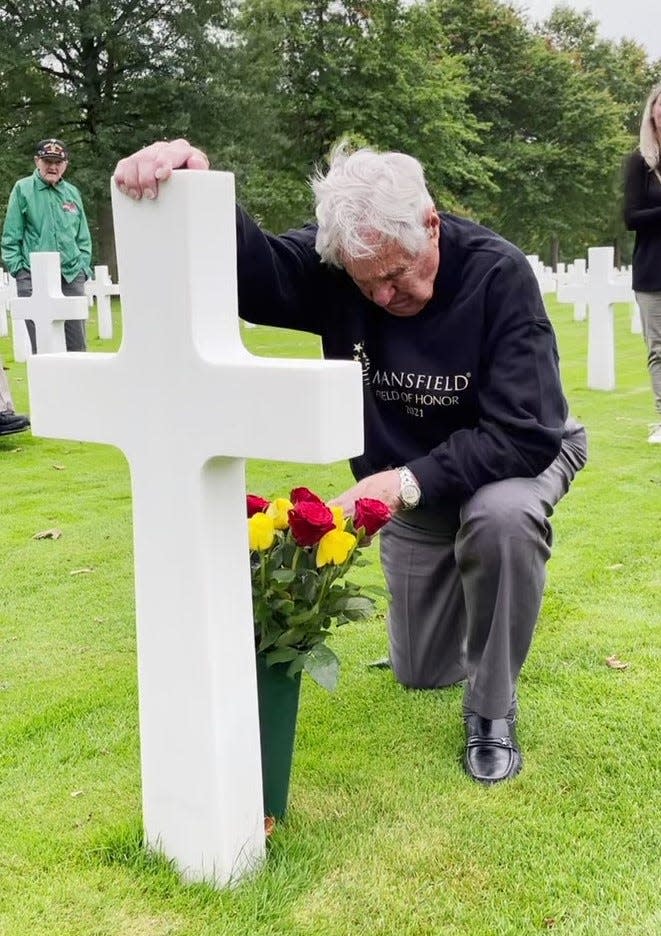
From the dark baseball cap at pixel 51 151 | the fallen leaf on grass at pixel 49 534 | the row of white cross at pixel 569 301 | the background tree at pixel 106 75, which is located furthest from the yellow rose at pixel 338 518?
the background tree at pixel 106 75

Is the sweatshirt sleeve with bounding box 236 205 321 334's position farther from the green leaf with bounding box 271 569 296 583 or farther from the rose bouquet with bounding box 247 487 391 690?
the green leaf with bounding box 271 569 296 583

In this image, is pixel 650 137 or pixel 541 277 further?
pixel 541 277

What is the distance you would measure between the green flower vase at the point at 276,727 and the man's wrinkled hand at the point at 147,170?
95cm

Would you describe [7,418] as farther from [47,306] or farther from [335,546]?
[335,546]

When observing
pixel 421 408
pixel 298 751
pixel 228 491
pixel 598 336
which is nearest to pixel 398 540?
pixel 421 408

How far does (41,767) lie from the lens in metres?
2.46

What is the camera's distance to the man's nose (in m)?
2.34

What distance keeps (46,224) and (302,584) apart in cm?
692

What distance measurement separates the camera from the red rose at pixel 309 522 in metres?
1.97

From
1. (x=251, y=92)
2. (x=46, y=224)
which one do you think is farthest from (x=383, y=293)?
(x=251, y=92)

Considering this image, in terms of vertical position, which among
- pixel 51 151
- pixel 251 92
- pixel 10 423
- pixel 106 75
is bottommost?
pixel 10 423

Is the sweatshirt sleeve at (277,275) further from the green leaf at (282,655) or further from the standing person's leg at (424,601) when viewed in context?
the green leaf at (282,655)

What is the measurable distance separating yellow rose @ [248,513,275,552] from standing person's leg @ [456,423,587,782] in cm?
54

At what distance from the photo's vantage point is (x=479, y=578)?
2373 mm
